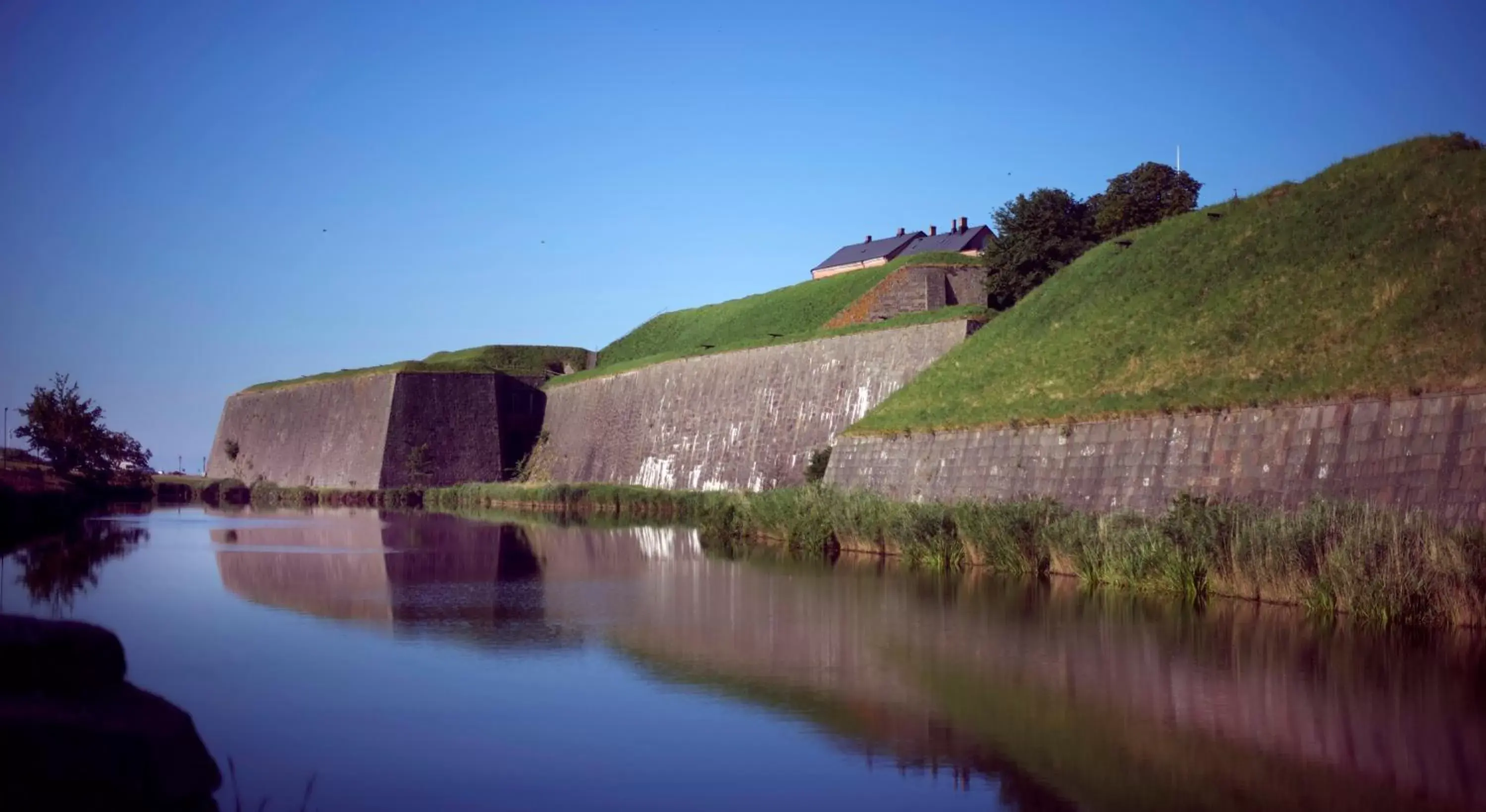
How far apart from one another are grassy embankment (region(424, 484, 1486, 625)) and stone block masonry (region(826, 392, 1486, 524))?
2.99 ft

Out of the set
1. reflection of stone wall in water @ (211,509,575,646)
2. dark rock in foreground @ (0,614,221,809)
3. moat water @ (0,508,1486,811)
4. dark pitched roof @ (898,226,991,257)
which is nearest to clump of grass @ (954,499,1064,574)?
moat water @ (0,508,1486,811)

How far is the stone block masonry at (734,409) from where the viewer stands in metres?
38.5

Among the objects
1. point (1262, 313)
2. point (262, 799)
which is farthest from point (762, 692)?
point (1262, 313)

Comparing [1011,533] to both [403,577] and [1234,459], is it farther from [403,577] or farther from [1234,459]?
[403,577]

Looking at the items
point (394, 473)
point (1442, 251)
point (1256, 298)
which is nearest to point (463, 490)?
point (394, 473)

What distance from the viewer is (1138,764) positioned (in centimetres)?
899

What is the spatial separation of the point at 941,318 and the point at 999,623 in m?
22.7

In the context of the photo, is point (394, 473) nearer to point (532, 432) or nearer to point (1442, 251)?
point (532, 432)

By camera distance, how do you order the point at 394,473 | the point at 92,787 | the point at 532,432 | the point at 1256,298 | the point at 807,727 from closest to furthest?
the point at 92,787
the point at 807,727
the point at 1256,298
the point at 394,473
the point at 532,432

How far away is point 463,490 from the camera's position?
54531 mm

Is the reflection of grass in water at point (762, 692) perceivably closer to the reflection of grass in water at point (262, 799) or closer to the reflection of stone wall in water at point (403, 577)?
the reflection of stone wall in water at point (403, 577)

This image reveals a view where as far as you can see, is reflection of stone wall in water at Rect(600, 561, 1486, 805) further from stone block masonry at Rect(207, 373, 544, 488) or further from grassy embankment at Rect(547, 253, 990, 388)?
stone block masonry at Rect(207, 373, 544, 488)

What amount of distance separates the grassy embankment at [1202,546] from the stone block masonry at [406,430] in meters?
32.7

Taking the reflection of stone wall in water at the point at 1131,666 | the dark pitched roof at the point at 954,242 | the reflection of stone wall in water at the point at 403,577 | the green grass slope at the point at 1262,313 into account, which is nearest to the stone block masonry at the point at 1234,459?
the green grass slope at the point at 1262,313
